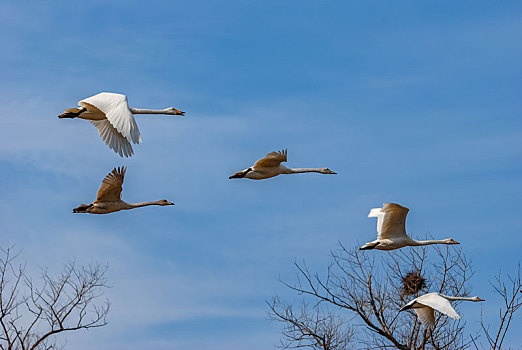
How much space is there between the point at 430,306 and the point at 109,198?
6.88 metres

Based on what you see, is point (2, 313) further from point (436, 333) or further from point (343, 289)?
point (436, 333)

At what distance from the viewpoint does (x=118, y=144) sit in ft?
59.0

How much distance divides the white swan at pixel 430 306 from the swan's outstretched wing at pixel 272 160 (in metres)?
3.71

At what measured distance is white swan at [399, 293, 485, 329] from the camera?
55.4 ft

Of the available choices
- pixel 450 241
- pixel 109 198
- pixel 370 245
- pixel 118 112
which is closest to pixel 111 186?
pixel 109 198

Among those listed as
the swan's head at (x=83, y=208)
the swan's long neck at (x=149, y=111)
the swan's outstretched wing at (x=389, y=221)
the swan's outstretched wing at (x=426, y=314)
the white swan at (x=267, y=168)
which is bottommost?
the swan's outstretched wing at (x=426, y=314)

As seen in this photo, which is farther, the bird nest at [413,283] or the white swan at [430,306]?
the bird nest at [413,283]

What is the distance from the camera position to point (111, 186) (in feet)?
59.7

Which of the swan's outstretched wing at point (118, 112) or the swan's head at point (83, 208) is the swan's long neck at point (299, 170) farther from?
the swan's head at point (83, 208)

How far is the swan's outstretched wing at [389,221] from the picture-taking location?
57.9 ft

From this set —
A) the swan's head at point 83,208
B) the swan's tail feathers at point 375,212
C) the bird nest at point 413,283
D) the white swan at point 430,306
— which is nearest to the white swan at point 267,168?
the swan's tail feathers at point 375,212

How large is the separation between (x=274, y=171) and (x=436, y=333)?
6871 mm

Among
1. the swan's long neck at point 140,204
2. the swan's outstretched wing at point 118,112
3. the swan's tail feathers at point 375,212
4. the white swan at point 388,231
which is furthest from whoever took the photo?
the swan's long neck at point 140,204

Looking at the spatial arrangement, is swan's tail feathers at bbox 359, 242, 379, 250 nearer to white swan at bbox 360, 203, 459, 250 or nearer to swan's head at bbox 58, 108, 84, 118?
white swan at bbox 360, 203, 459, 250
